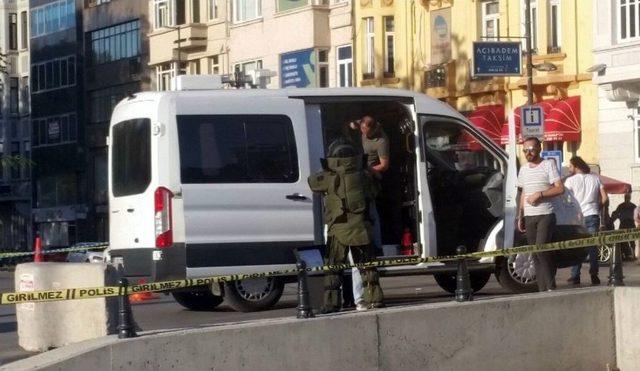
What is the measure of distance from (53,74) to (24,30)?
21.1 feet

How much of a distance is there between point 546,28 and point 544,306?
27.6 meters

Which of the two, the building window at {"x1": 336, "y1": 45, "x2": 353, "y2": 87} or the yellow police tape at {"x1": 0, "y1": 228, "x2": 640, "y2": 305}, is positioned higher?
the building window at {"x1": 336, "y1": 45, "x2": 353, "y2": 87}

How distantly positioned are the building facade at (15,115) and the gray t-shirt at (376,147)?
62.8 metres

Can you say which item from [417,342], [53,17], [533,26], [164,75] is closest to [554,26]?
[533,26]

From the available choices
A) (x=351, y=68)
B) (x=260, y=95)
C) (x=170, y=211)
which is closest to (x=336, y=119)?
(x=260, y=95)

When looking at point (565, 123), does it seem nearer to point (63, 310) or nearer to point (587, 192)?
point (587, 192)

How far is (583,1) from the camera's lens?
38969 millimetres

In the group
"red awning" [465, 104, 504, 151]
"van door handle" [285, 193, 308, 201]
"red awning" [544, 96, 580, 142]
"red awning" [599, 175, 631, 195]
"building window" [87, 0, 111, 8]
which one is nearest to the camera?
"van door handle" [285, 193, 308, 201]

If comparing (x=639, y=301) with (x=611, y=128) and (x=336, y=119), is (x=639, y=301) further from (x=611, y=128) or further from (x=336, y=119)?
(x=611, y=128)

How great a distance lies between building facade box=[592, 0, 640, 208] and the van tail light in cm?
2200

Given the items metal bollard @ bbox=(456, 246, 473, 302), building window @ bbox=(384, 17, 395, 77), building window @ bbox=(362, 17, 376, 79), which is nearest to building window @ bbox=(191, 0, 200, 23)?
building window @ bbox=(362, 17, 376, 79)

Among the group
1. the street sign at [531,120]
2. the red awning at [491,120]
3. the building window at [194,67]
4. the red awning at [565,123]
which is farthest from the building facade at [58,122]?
the street sign at [531,120]

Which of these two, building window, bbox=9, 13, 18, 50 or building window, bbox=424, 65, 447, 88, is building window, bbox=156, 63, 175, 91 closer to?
building window, bbox=424, 65, 447, 88

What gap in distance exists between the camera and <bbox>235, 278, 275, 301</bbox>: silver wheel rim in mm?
16955
